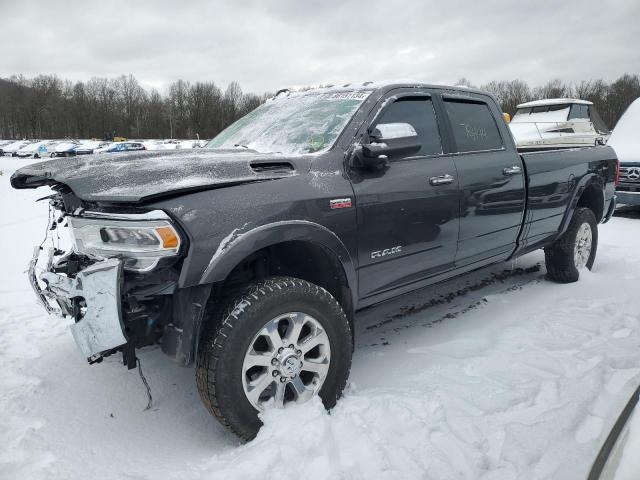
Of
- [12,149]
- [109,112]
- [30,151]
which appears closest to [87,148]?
[30,151]

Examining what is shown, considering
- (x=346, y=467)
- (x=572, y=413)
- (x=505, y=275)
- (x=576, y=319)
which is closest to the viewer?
(x=346, y=467)

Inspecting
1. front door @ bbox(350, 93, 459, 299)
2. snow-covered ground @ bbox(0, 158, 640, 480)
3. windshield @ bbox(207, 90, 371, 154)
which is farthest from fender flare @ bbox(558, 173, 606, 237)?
windshield @ bbox(207, 90, 371, 154)

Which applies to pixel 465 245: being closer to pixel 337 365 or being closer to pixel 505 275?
pixel 337 365

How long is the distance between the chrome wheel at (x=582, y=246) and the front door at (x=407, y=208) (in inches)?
88.6

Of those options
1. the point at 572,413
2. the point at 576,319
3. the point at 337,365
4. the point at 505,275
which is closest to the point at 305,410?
the point at 337,365

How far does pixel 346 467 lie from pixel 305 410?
0.37 meters

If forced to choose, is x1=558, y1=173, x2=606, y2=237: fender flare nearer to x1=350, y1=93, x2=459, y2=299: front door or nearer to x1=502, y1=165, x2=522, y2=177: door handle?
x1=502, y1=165, x2=522, y2=177: door handle

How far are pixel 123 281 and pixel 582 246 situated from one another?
15.1 ft

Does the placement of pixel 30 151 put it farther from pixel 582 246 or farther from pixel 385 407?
pixel 385 407

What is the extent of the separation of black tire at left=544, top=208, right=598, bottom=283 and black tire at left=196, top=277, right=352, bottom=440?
3.34m

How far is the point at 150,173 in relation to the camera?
6.77ft

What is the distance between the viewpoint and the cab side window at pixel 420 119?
9.71 feet

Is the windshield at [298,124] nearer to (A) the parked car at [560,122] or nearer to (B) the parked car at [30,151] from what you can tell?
(A) the parked car at [560,122]

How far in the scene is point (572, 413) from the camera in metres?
2.39
